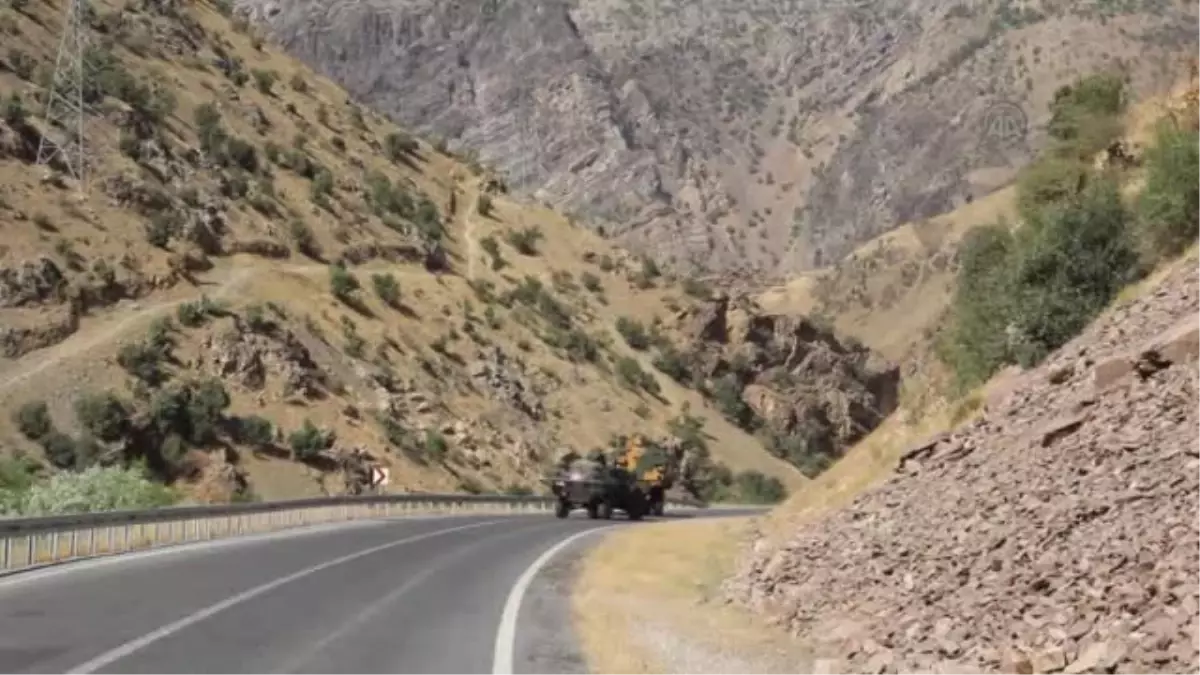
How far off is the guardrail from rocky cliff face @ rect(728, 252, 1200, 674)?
36.5 feet

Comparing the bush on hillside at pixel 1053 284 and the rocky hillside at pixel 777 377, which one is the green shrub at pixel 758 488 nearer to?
the rocky hillside at pixel 777 377

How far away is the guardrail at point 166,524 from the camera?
23500 mm

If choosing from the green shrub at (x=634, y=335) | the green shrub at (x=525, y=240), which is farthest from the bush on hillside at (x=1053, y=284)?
the green shrub at (x=525, y=240)

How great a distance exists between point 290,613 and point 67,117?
54284 millimetres

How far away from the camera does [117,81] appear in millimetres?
71625

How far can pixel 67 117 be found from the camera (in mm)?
66250

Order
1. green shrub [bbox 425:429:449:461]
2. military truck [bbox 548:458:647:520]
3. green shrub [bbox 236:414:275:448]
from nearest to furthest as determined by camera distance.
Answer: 1. military truck [bbox 548:458:647:520]
2. green shrub [bbox 236:414:275:448]
3. green shrub [bbox 425:429:449:461]

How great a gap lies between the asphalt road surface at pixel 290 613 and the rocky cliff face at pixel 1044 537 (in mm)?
2763

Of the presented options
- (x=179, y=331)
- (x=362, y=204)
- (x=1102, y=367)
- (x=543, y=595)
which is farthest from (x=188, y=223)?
(x=1102, y=367)

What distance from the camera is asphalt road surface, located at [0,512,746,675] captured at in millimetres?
13031

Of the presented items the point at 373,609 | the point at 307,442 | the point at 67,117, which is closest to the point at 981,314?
the point at 373,609

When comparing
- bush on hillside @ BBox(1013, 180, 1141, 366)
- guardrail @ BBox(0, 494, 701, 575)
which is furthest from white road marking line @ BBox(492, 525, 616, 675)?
bush on hillside @ BBox(1013, 180, 1141, 366)

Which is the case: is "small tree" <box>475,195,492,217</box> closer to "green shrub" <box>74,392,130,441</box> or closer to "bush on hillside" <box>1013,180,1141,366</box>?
"green shrub" <box>74,392,130,441</box>

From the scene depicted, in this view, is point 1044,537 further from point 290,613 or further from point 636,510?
point 636,510
